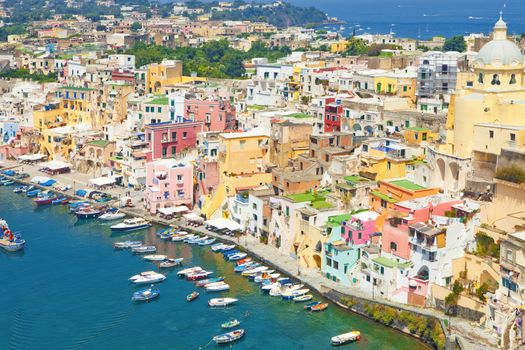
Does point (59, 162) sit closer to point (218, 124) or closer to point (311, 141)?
point (218, 124)

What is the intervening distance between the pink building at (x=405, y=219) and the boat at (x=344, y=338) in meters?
3.48

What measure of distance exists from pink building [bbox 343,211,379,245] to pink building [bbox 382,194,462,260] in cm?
109

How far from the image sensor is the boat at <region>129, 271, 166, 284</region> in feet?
106

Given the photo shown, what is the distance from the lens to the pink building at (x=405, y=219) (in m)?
29.2

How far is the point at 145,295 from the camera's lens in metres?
31.0

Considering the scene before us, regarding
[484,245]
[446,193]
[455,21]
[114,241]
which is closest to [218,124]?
[114,241]

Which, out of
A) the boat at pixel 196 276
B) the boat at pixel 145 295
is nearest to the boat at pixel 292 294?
the boat at pixel 196 276

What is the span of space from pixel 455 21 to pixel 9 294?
15204 cm

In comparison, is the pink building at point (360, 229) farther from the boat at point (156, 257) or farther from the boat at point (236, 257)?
the boat at point (156, 257)

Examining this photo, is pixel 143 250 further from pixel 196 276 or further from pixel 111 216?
pixel 111 216

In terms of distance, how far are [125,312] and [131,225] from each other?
30.7 ft

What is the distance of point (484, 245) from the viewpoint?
28812 millimetres

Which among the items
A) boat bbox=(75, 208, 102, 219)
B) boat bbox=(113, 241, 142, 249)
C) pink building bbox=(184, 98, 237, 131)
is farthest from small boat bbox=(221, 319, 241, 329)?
pink building bbox=(184, 98, 237, 131)

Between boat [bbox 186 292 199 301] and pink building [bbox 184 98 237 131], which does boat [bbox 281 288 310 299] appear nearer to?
boat [bbox 186 292 199 301]
